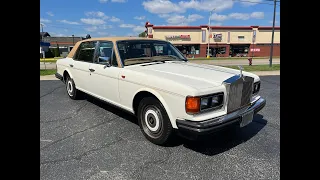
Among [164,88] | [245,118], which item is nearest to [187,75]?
[164,88]

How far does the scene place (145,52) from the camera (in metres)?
4.20

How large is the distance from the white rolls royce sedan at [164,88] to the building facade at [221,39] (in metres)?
32.7

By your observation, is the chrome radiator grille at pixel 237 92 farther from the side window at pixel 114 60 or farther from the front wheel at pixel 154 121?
the side window at pixel 114 60

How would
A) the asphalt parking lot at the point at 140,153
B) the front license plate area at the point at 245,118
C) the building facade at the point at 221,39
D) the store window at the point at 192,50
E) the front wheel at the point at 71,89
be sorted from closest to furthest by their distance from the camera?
the asphalt parking lot at the point at 140,153 < the front license plate area at the point at 245,118 < the front wheel at the point at 71,89 < the building facade at the point at 221,39 < the store window at the point at 192,50

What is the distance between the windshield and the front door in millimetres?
206

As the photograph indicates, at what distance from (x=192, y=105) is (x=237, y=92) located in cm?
78

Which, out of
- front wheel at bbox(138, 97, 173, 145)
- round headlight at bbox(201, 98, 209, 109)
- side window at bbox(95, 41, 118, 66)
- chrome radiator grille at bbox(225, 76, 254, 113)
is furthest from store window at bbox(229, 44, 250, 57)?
round headlight at bbox(201, 98, 209, 109)

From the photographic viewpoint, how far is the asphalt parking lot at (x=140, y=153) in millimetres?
2521

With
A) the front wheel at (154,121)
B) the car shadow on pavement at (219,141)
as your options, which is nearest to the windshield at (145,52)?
the front wheel at (154,121)

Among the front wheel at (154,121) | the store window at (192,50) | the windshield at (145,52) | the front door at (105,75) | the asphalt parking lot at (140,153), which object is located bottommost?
the asphalt parking lot at (140,153)

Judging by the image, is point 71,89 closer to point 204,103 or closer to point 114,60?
point 114,60
